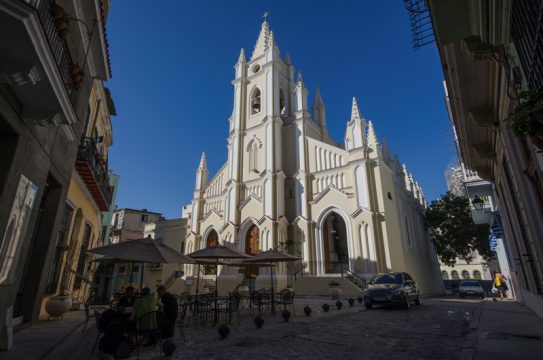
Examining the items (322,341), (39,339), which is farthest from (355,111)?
(39,339)

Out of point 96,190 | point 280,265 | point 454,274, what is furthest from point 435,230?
point 454,274

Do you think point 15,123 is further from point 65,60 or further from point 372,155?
point 372,155

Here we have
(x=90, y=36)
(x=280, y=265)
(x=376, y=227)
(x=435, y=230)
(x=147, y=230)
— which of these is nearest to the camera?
(x=90, y=36)

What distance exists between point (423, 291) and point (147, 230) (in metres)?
30.3

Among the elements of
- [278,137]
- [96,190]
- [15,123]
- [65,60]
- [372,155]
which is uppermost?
[278,137]

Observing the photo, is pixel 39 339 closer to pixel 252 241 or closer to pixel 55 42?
pixel 55 42

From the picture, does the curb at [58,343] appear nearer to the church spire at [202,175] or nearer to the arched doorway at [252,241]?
the arched doorway at [252,241]

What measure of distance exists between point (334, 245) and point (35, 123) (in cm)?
2244

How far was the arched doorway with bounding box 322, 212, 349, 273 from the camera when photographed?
2150 cm

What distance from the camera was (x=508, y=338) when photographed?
5.59 meters

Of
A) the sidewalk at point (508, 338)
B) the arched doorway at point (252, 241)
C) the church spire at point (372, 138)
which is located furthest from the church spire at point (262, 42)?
the sidewalk at point (508, 338)

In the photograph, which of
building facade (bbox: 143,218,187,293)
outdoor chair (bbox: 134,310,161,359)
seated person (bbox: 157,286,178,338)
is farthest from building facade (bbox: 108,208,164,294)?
outdoor chair (bbox: 134,310,161,359)

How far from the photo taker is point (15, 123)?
4828 mm

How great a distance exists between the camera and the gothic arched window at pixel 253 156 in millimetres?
26663
